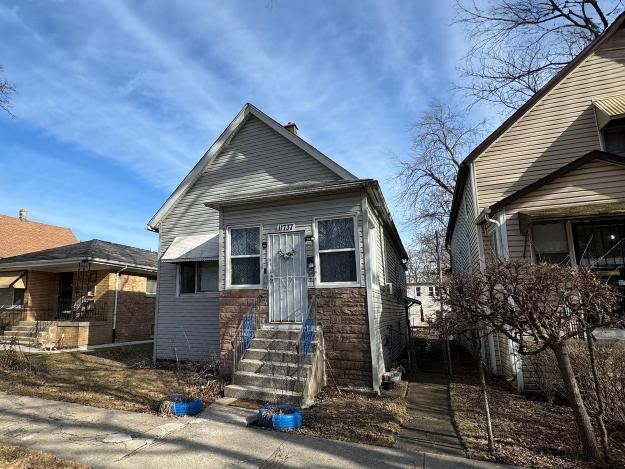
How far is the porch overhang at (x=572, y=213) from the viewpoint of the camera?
702cm

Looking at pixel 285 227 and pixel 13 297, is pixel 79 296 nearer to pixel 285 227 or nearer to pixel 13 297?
pixel 13 297

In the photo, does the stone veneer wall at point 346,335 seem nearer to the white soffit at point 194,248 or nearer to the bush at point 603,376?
the bush at point 603,376

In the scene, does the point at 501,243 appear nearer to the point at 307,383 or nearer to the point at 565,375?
the point at 565,375

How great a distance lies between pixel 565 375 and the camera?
4500 mm

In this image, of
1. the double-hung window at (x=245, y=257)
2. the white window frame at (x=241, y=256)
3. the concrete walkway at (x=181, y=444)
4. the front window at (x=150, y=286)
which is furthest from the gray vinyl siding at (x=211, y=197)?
the front window at (x=150, y=286)

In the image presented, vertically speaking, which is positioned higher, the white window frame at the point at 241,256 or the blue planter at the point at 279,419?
the white window frame at the point at 241,256

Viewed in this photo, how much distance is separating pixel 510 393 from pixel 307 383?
4.02 meters

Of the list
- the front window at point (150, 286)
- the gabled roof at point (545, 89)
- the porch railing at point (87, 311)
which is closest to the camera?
the gabled roof at point (545, 89)

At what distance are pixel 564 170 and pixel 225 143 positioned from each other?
30.5 ft

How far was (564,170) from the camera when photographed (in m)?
7.84

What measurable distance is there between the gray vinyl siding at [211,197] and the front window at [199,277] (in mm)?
278

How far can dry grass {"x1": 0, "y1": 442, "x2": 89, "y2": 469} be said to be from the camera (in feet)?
13.9

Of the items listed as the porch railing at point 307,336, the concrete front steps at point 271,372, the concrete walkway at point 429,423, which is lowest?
the concrete walkway at point 429,423

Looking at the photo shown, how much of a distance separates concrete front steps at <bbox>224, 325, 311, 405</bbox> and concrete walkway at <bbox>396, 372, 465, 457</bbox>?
201cm
